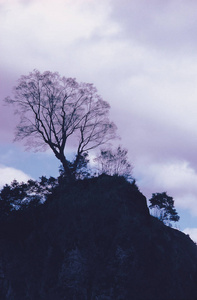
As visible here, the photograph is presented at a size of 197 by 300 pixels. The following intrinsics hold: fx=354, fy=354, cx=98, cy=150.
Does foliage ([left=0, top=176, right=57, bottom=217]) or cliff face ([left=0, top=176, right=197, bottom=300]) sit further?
foliage ([left=0, top=176, right=57, bottom=217])

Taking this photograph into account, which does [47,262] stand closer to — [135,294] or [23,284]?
[23,284]

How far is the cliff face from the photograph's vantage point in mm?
28625

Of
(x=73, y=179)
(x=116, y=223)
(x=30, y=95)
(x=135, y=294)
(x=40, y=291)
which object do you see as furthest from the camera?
(x=30, y=95)

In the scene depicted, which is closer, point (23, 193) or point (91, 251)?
point (91, 251)

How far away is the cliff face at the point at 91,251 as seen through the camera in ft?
93.9

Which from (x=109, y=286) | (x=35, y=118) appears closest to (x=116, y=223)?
(x=109, y=286)

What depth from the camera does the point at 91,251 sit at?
99.8ft

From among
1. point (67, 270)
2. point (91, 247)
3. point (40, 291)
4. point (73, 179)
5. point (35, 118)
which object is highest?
point (35, 118)

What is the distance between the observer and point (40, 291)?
29.5 meters

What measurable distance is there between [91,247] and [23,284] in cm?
661

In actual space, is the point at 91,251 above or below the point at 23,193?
below

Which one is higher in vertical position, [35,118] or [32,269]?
[35,118]

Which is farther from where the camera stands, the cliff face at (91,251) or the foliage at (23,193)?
the foliage at (23,193)

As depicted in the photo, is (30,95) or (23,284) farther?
(30,95)
